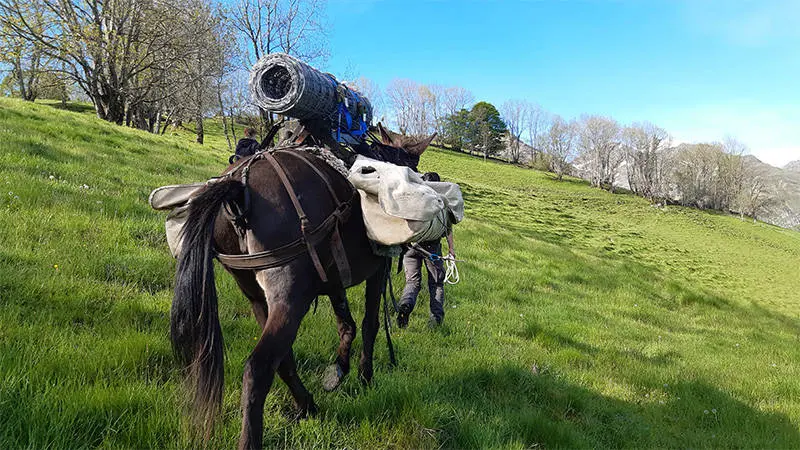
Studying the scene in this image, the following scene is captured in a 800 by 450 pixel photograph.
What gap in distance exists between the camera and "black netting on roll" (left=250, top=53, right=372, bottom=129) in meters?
2.91

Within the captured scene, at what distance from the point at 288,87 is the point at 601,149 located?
247 ft

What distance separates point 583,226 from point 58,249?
2826 centimetres

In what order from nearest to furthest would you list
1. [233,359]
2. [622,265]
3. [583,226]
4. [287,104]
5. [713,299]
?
[287,104], [233,359], [713,299], [622,265], [583,226]

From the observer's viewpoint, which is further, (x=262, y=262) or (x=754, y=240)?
(x=754, y=240)

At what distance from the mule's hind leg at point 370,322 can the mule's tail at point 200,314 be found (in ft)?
5.22

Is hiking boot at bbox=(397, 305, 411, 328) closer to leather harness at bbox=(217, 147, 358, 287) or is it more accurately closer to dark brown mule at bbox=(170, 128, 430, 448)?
dark brown mule at bbox=(170, 128, 430, 448)

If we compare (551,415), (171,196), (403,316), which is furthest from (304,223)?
(403,316)

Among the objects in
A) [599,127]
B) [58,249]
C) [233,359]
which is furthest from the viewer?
[599,127]

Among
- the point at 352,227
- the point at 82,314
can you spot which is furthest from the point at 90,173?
the point at 352,227

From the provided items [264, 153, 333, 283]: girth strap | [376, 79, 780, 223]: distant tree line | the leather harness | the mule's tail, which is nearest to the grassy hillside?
the mule's tail

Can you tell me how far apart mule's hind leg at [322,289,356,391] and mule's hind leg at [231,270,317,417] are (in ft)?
1.57

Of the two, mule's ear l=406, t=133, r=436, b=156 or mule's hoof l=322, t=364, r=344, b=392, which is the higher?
mule's ear l=406, t=133, r=436, b=156

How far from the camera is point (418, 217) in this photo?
2.62 meters

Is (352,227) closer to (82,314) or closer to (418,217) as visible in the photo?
(418,217)
